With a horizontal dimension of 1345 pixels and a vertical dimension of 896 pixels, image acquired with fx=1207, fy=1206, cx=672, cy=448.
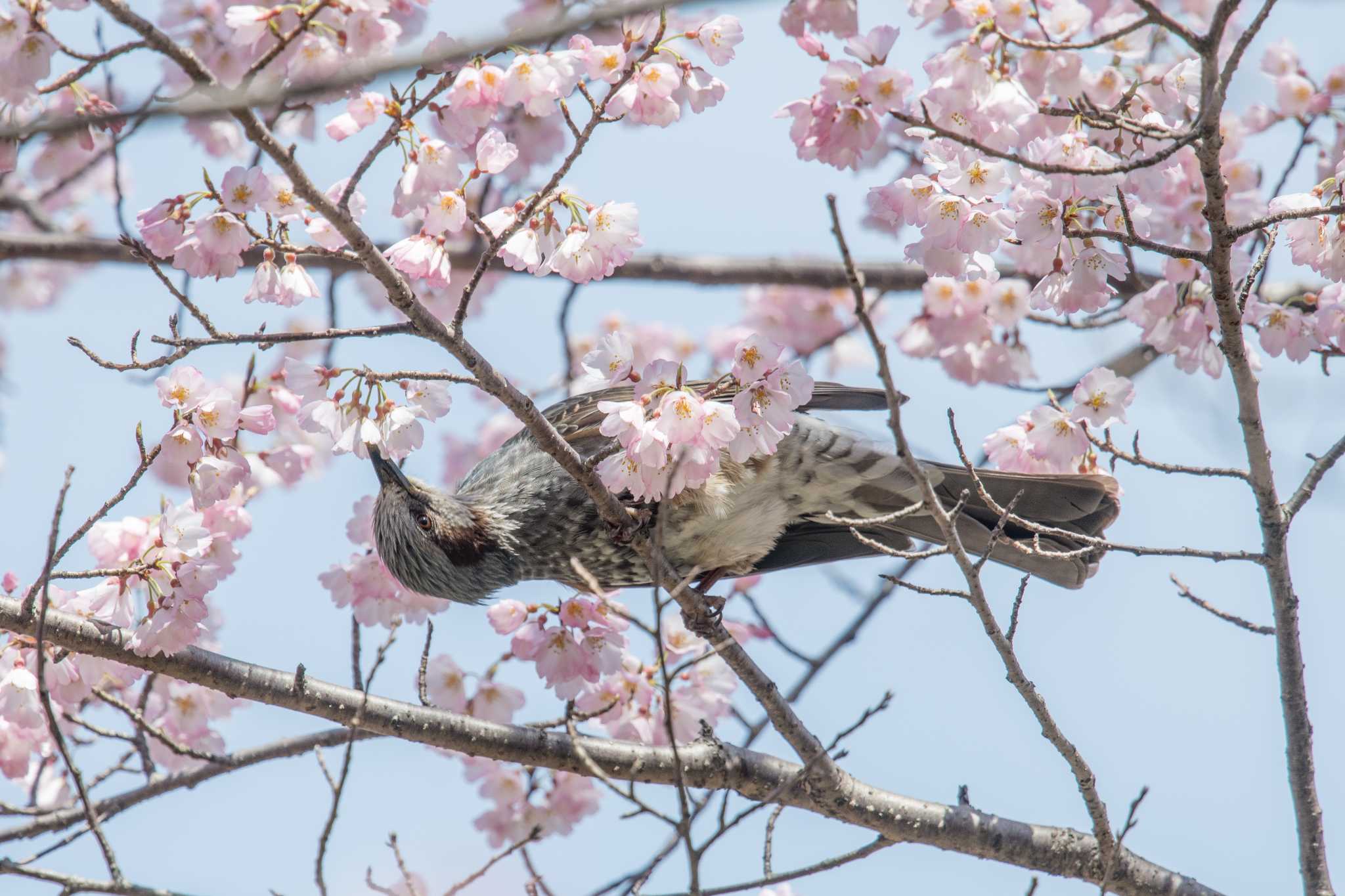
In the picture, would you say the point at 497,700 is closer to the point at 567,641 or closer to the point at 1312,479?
the point at 567,641

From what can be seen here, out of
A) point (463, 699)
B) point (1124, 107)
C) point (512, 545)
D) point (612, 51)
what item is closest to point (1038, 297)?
point (1124, 107)

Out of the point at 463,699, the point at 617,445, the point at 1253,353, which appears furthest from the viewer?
the point at 463,699

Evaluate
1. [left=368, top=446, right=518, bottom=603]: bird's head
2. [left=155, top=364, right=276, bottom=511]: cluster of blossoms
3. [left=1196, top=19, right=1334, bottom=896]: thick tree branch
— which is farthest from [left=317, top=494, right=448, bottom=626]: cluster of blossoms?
[left=1196, top=19, right=1334, bottom=896]: thick tree branch

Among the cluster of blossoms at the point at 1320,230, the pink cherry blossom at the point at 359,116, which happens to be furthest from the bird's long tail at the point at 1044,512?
the pink cherry blossom at the point at 359,116

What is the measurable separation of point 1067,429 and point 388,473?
1.95 meters

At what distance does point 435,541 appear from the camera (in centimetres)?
349

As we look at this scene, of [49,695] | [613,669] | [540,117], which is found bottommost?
[49,695]

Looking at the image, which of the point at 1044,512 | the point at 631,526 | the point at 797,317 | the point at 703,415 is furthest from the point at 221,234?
the point at 797,317

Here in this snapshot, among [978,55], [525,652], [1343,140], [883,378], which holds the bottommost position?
[883,378]

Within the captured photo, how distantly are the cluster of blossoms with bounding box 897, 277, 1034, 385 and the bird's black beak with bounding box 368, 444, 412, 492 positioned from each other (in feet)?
6.18

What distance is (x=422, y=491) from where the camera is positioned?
3.60 metres

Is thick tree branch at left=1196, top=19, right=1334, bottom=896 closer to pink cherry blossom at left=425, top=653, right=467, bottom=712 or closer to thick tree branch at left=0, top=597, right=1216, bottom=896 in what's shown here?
thick tree branch at left=0, top=597, right=1216, bottom=896

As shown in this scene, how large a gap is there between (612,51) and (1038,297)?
103 centimetres

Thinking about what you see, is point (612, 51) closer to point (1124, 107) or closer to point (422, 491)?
point (1124, 107)
